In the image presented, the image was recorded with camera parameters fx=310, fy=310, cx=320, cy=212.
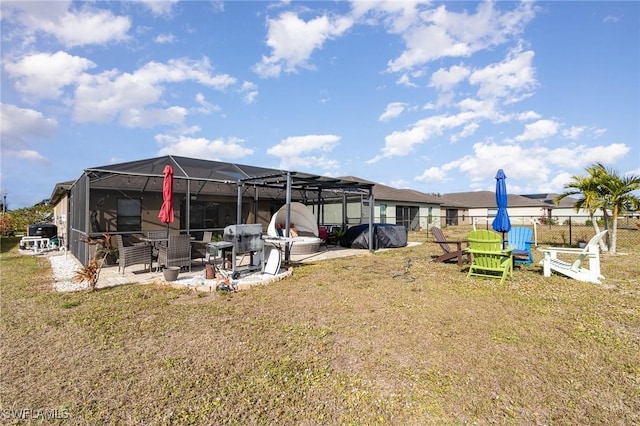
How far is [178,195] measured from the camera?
11547 millimetres

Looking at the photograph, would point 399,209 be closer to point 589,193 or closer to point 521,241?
point 589,193

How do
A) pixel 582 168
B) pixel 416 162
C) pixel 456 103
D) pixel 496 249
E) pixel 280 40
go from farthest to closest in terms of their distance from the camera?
pixel 416 162 → pixel 456 103 → pixel 582 168 → pixel 280 40 → pixel 496 249

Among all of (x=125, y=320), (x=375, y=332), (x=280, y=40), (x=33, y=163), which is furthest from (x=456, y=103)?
(x=33, y=163)

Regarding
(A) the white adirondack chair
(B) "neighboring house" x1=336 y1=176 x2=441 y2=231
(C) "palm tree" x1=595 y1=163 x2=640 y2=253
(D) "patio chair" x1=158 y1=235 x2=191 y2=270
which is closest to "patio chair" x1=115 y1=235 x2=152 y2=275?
(D) "patio chair" x1=158 y1=235 x2=191 y2=270

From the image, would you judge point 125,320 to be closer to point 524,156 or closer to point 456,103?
point 456,103

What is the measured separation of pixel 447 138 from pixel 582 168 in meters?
7.83

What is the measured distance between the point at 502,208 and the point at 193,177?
927 cm

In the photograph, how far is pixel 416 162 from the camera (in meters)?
22.1

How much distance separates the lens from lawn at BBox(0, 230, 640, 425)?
2.37m

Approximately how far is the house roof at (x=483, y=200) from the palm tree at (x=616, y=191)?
72.7 feet

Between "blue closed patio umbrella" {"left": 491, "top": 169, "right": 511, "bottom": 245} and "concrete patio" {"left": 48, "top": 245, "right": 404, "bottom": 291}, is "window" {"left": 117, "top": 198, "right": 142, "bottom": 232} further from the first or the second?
"blue closed patio umbrella" {"left": 491, "top": 169, "right": 511, "bottom": 245}

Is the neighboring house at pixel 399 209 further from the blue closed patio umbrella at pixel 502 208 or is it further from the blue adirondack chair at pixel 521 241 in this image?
the blue closed patio umbrella at pixel 502 208

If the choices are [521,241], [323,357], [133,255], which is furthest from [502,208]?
[133,255]

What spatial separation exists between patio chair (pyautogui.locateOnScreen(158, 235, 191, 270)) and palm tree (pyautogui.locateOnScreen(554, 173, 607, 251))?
1397 cm
